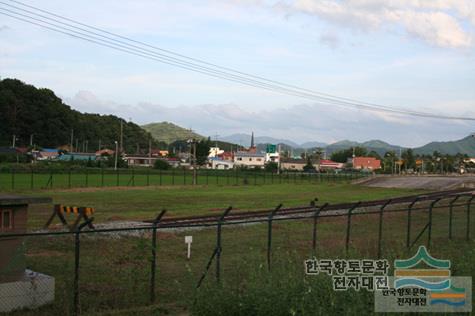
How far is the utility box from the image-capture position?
10680mm

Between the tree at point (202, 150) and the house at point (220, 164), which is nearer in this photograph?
the tree at point (202, 150)

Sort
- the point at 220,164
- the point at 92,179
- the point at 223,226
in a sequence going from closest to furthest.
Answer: the point at 223,226, the point at 92,179, the point at 220,164

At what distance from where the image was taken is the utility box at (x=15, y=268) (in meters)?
10.7

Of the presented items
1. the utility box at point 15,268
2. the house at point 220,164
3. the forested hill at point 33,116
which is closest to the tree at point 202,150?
the house at point 220,164

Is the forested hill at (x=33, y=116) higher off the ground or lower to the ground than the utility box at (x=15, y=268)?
higher

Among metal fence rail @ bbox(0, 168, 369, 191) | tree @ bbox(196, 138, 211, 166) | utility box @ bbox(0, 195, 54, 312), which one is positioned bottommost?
metal fence rail @ bbox(0, 168, 369, 191)

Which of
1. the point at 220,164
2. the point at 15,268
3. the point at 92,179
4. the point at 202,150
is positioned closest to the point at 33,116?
the point at 202,150

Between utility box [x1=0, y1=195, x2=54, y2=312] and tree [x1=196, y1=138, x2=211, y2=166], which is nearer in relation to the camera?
utility box [x1=0, y1=195, x2=54, y2=312]

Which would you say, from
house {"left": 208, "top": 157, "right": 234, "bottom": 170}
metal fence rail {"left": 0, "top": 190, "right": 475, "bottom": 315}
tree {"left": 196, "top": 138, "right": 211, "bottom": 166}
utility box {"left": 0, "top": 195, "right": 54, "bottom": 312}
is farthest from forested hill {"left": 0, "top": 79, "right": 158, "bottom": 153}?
utility box {"left": 0, "top": 195, "right": 54, "bottom": 312}

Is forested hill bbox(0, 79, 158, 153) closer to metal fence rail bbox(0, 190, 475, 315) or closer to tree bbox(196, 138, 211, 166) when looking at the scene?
tree bbox(196, 138, 211, 166)

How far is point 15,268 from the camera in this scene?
11.1m

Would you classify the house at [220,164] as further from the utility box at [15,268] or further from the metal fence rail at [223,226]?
the utility box at [15,268]

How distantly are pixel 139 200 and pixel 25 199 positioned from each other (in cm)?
3103

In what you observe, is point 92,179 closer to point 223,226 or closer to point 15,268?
point 223,226
